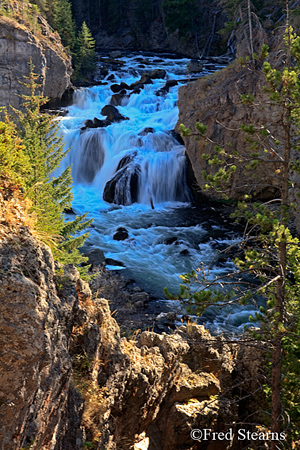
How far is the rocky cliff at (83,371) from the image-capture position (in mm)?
3361

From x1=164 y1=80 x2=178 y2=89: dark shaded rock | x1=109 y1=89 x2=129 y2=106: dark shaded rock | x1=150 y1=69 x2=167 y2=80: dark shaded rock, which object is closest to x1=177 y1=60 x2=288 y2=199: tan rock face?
x1=164 y1=80 x2=178 y2=89: dark shaded rock

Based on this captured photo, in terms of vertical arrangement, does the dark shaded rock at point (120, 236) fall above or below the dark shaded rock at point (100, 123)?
below

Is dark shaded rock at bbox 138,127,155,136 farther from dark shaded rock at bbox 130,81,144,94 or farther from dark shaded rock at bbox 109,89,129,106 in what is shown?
dark shaded rock at bbox 130,81,144,94

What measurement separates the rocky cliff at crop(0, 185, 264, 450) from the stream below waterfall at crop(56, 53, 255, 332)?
575 centimetres

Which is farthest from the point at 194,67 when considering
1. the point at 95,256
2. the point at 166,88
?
the point at 95,256

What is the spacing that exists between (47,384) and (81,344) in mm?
1641

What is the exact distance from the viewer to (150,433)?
24.9 feet

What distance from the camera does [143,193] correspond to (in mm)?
26125

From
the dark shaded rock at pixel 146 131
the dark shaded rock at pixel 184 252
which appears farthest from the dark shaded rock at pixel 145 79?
the dark shaded rock at pixel 184 252

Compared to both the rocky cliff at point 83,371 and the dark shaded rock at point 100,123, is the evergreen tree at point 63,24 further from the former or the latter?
the rocky cliff at point 83,371

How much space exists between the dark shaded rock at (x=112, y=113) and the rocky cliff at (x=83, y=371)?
1023 inches

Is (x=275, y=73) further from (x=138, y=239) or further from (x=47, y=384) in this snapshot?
(x=138, y=239)

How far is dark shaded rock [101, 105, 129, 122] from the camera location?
32031 millimetres

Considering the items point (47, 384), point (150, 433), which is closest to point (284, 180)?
point (47, 384)
